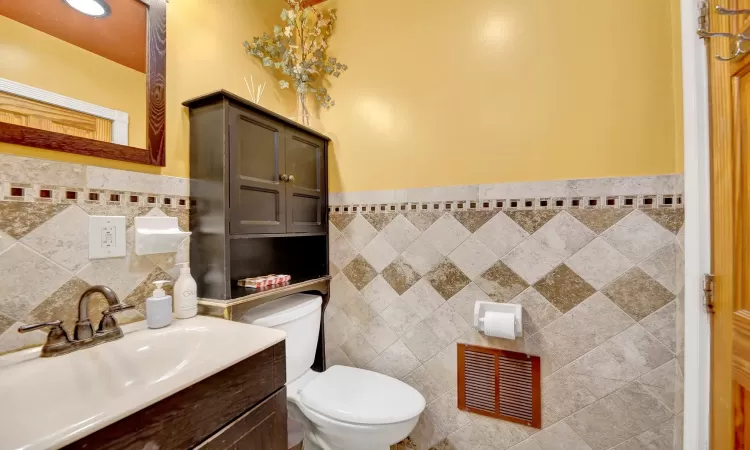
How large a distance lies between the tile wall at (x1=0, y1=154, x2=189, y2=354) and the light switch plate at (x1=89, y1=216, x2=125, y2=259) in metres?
0.02

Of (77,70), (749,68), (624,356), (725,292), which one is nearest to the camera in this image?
(749,68)

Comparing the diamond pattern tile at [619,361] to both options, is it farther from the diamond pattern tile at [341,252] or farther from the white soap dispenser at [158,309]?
the white soap dispenser at [158,309]

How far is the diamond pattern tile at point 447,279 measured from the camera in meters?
1.40

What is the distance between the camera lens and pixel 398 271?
1521mm

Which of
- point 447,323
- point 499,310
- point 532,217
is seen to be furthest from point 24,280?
point 532,217

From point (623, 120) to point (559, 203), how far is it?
1.27 feet

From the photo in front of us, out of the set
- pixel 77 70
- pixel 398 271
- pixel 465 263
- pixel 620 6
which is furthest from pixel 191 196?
pixel 620 6

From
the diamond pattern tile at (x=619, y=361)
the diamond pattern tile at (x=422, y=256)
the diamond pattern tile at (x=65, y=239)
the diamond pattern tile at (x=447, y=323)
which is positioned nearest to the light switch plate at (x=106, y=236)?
the diamond pattern tile at (x=65, y=239)

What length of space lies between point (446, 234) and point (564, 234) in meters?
0.48

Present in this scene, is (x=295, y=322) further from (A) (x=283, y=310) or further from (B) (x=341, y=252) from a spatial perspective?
(B) (x=341, y=252)

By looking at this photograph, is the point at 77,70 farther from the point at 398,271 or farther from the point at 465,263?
the point at 465,263

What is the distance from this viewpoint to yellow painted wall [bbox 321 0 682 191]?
1.15 meters

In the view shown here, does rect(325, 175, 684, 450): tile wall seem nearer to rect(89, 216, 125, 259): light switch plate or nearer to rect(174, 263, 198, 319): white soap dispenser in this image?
rect(174, 263, 198, 319): white soap dispenser

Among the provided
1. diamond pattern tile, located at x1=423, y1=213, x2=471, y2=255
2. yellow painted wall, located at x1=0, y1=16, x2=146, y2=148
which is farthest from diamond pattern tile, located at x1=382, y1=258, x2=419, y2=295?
yellow painted wall, located at x1=0, y1=16, x2=146, y2=148
